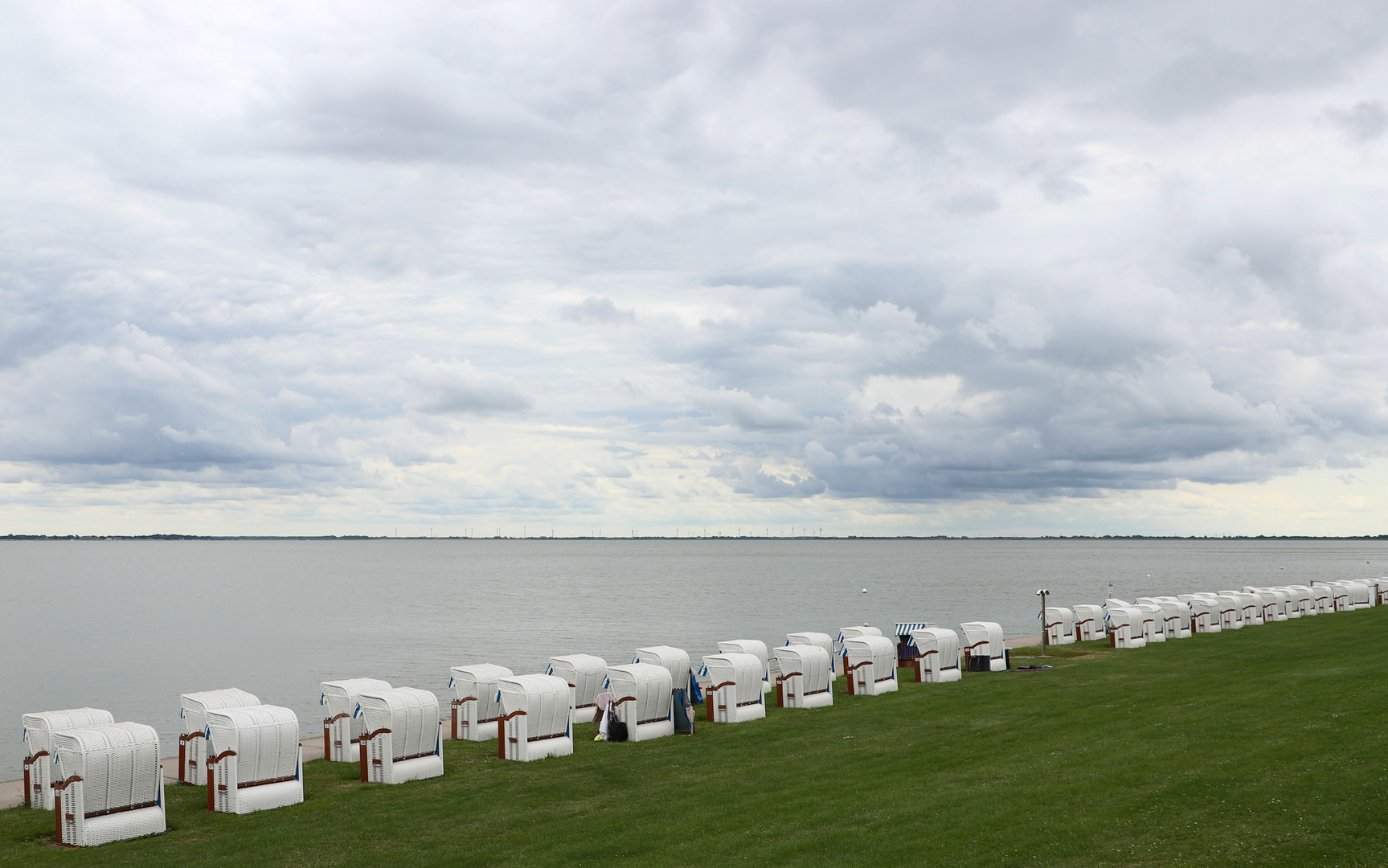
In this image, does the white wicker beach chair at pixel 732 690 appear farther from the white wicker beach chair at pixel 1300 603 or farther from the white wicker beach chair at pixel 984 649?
the white wicker beach chair at pixel 1300 603

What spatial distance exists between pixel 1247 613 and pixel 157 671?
6718 centimetres

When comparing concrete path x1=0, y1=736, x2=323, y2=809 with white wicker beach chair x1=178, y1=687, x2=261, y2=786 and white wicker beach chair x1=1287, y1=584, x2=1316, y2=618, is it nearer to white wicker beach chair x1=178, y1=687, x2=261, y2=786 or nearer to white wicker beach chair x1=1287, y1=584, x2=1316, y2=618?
white wicker beach chair x1=178, y1=687, x2=261, y2=786

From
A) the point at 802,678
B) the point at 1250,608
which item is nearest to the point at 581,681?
the point at 802,678

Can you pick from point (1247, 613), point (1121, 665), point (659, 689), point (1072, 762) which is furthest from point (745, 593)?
point (1072, 762)

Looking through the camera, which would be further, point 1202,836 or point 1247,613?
point 1247,613

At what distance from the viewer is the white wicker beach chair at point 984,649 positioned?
136ft

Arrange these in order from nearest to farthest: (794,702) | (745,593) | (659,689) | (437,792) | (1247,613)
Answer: (437,792) < (659,689) < (794,702) < (1247,613) < (745,593)

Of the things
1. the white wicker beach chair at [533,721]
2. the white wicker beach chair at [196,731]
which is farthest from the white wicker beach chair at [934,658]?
the white wicker beach chair at [196,731]

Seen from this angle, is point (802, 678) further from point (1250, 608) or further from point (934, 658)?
point (1250, 608)

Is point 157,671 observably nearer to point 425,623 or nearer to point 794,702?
point 425,623

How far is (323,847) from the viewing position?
17.3 meters

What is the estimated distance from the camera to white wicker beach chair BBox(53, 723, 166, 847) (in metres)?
17.9

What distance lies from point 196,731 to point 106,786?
5.21m

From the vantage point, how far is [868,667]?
35844mm
